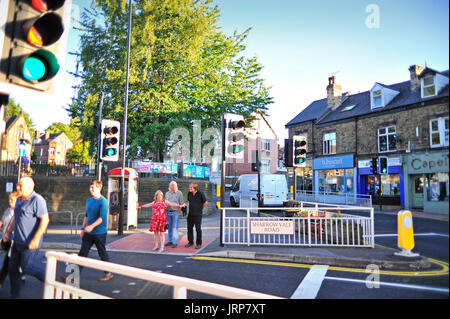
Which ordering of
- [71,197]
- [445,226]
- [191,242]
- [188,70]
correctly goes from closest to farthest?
1. [445,226]
2. [191,242]
3. [71,197]
4. [188,70]

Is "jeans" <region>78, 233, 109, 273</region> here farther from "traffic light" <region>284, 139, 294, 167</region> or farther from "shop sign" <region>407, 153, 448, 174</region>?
"traffic light" <region>284, 139, 294, 167</region>

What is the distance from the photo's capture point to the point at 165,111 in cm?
1587

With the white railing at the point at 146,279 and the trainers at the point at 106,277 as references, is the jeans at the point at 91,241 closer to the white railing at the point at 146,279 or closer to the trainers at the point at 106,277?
the trainers at the point at 106,277

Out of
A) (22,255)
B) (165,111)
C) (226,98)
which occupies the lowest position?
(22,255)

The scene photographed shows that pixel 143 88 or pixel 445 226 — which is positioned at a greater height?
pixel 143 88

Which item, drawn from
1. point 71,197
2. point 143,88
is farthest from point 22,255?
point 143,88

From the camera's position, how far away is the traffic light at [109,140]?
9.89 m

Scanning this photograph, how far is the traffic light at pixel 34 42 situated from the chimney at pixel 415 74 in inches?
109

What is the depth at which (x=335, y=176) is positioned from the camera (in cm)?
2580

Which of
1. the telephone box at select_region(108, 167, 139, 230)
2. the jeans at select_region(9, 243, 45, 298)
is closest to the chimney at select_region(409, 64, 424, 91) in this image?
the jeans at select_region(9, 243, 45, 298)

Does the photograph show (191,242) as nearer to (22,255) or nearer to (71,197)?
(22,255)

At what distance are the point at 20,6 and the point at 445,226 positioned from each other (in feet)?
11.1

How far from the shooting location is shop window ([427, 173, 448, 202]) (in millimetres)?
1787

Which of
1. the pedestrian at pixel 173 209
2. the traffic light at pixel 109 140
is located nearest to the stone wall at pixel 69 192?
the traffic light at pixel 109 140
